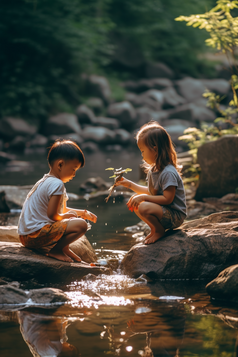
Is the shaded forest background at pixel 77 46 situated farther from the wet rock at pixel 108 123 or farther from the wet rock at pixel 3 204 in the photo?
the wet rock at pixel 3 204

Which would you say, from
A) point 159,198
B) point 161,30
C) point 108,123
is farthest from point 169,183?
point 161,30

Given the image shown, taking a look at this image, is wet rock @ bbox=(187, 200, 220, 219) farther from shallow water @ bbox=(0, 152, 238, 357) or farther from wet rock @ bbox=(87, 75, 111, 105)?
wet rock @ bbox=(87, 75, 111, 105)

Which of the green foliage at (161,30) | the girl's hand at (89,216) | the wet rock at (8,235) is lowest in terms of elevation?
the wet rock at (8,235)

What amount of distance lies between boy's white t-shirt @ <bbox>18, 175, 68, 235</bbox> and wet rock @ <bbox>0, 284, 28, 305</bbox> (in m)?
0.61

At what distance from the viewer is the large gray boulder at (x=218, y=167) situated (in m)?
7.21

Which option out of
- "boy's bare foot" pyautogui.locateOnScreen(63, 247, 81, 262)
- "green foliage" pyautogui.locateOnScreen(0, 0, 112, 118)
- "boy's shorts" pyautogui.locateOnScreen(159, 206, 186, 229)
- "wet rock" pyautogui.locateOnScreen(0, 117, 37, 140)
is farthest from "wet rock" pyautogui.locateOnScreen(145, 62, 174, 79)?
"boy's bare foot" pyautogui.locateOnScreen(63, 247, 81, 262)

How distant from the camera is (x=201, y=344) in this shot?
245cm

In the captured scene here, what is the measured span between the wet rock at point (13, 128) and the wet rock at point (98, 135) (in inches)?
104

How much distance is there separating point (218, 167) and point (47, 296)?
4.91 m

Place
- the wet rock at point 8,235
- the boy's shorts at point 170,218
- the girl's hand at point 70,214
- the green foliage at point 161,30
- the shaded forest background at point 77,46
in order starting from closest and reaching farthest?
1. the girl's hand at point 70,214
2. the boy's shorts at point 170,218
3. the wet rock at point 8,235
4. the shaded forest background at point 77,46
5. the green foliage at point 161,30

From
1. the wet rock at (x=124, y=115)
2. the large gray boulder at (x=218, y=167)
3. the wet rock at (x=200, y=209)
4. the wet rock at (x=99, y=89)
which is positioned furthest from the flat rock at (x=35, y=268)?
the wet rock at (x=99, y=89)

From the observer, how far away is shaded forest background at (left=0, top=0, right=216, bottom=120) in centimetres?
2161

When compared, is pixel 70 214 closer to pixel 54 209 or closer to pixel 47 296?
pixel 54 209

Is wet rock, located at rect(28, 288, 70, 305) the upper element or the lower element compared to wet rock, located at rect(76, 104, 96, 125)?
lower
